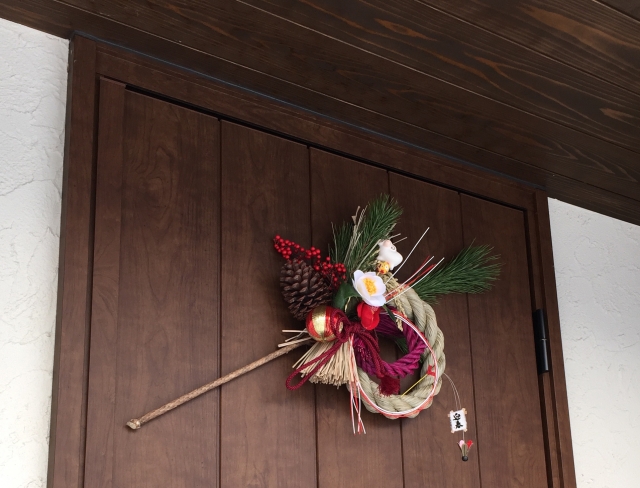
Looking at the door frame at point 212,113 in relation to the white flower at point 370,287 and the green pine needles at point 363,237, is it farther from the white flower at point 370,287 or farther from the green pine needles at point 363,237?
the white flower at point 370,287

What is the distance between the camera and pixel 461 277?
5.75 ft

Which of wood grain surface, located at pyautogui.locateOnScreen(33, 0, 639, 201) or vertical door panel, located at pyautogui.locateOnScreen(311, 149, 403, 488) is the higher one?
wood grain surface, located at pyautogui.locateOnScreen(33, 0, 639, 201)

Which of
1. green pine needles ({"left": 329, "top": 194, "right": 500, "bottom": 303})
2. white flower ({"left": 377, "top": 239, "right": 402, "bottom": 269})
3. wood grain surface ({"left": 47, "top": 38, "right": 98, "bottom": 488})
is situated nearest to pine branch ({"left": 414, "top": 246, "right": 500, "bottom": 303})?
green pine needles ({"left": 329, "top": 194, "right": 500, "bottom": 303})

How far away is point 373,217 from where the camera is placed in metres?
1.59

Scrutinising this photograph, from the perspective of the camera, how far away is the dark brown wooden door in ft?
4.32

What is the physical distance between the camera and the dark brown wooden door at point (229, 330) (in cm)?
132

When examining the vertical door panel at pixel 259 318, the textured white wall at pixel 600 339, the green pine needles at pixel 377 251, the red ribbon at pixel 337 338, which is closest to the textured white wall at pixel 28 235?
the vertical door panel at pixel 259 318

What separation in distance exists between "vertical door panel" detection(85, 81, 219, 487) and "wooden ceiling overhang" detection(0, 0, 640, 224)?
127mm

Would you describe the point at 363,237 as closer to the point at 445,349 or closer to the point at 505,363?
the point at 445,349

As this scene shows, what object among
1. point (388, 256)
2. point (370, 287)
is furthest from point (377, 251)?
point (370, 287)

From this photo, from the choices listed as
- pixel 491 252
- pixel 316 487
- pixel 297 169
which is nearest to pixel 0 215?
pixel 297 169

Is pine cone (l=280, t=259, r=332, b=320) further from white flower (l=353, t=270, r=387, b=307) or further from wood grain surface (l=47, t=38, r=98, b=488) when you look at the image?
wood grain surface (l=47, t=38, r=98, b=488)

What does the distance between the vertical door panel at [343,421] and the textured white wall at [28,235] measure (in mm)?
479

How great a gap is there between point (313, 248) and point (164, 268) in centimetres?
26
